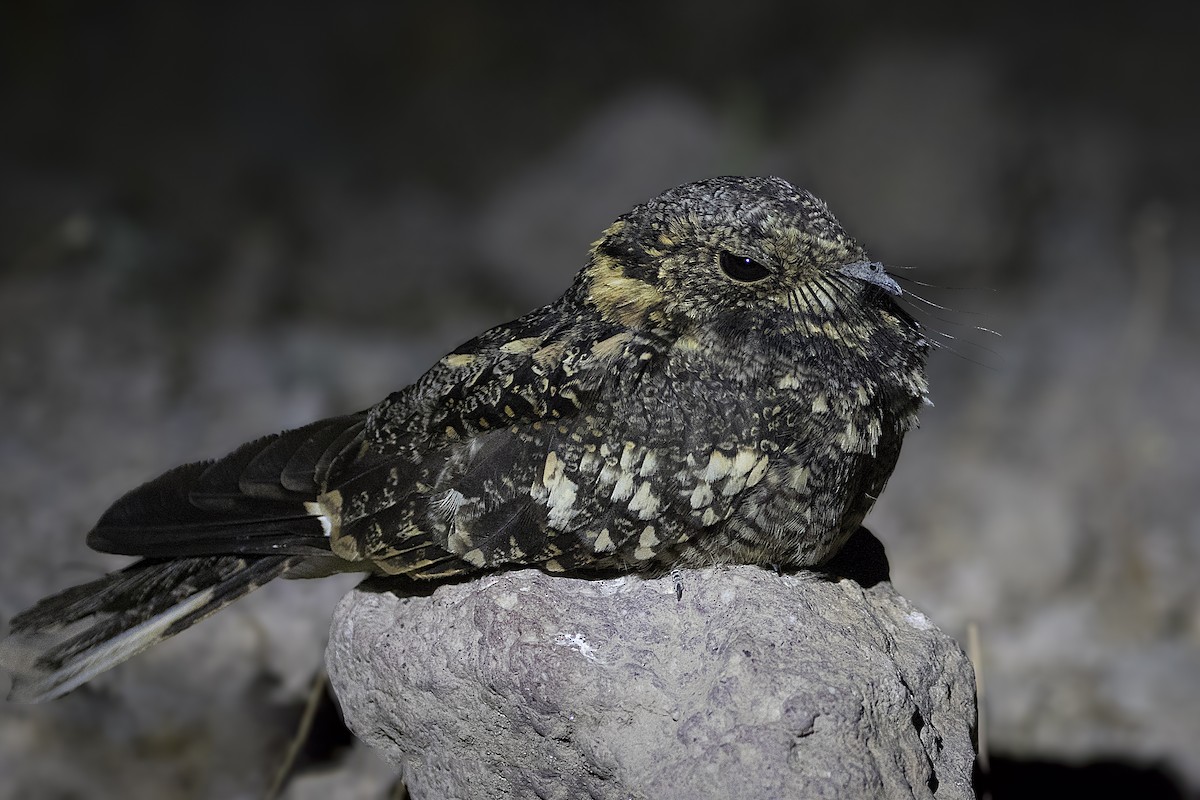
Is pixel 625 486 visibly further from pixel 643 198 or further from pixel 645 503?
pixel 643 198

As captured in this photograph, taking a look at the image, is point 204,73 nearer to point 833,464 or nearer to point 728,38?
point 728,38

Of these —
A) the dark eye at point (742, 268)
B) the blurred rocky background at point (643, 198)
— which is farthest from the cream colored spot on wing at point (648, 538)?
the blurred rocky background at point (643, 198)

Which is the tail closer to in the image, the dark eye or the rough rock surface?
the rough rock surface

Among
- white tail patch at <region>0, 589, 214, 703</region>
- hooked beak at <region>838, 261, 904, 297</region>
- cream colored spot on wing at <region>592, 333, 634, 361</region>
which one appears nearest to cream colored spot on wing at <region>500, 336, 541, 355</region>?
cream colored spot on wing at <region>592, 333, 634, 361</region>

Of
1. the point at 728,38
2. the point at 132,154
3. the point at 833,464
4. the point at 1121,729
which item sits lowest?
the point at 1121,729

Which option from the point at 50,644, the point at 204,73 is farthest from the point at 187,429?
the point at 50,644

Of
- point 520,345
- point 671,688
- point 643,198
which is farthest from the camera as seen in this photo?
point 643,198

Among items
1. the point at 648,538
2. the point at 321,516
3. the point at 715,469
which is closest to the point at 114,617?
the point at 321,516
